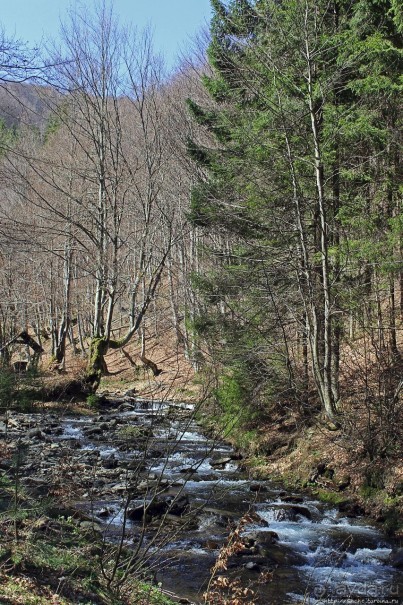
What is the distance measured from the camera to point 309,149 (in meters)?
12.0

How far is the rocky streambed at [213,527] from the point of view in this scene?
6.11m

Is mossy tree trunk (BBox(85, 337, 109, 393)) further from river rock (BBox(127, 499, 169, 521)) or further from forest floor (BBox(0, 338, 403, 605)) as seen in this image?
river rock (BBox(127, 499, 169, 521))

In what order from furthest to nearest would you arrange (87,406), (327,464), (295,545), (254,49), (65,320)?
1. (65,320)
2. (87,406)
3. (254,49)
4. (327,464)
5. (295,545)

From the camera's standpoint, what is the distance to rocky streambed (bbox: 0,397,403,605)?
6.11 m

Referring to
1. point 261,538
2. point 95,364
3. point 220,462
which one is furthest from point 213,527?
point 95,364

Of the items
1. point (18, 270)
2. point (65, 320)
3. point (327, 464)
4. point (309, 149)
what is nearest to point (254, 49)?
point (309, 149)

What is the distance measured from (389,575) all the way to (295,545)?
1.30m

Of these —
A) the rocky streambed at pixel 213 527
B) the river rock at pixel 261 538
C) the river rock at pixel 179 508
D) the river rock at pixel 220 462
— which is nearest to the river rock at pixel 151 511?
the rocky streambed at pixel 213 527

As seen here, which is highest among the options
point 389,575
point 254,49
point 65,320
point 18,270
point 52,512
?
point 254,49

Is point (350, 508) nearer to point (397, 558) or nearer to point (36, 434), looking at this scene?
point (397, 558)

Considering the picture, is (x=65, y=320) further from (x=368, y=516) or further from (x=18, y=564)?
(x=18, y=564)

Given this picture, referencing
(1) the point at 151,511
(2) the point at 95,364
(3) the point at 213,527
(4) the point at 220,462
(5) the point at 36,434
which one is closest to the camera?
(3) the point at 213,527

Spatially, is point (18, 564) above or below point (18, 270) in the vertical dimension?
below

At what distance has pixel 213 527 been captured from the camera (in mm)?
8586
